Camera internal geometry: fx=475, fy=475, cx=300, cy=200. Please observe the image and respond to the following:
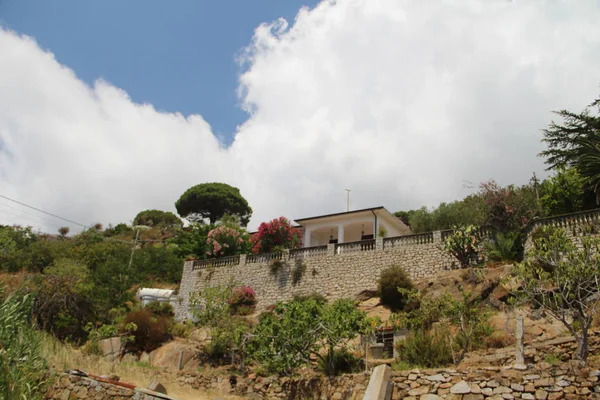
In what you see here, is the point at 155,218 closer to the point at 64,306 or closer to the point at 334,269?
the point at 64,306

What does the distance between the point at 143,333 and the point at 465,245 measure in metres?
14.5

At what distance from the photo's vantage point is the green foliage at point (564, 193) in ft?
65.5

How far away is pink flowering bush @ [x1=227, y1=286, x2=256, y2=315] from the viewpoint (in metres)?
24.0

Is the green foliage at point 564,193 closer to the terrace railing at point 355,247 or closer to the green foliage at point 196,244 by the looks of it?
the terrace railing at point 355,247

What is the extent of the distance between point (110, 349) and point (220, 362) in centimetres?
535

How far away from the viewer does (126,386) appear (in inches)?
496

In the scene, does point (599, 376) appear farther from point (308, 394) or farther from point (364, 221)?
point (364, 221)

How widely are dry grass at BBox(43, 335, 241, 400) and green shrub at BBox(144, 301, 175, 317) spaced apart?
27.2ft

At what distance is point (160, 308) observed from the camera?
25.9 metres

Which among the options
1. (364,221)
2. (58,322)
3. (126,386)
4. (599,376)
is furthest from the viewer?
(364,221)

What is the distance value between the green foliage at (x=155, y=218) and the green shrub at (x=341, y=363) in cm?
4166

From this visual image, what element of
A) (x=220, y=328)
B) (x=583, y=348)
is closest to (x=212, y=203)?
(x=220, y=328)

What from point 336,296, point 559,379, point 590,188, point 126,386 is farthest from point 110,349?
point 590,188

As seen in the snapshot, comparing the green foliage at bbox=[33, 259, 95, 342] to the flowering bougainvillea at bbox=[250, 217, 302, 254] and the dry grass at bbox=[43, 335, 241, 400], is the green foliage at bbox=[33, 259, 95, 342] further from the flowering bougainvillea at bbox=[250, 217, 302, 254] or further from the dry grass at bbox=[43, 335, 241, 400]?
the flowering bougainvillea at bbox=[250, 217, 302, 254]
